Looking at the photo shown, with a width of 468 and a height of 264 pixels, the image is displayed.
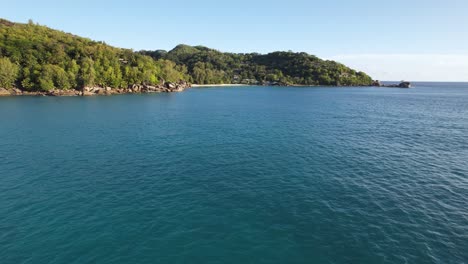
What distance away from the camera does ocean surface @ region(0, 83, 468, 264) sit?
86.0 feet

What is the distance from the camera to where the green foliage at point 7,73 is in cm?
15010

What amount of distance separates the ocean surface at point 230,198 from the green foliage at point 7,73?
109 m

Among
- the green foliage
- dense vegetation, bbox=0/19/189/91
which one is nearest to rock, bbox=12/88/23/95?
the green foliage

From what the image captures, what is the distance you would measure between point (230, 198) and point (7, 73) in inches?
7061

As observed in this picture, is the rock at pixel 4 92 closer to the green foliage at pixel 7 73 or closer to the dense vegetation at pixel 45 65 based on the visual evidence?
the green foliage at pixel 7 73

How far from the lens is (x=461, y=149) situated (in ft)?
206

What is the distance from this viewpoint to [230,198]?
37.4 metres

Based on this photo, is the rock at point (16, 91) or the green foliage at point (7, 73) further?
the rock at point (16, 91)

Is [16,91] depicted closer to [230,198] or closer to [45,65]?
[45,65]

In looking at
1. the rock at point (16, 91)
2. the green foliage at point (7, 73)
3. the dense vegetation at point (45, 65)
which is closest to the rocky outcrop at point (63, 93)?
the dense vegetation at point (45, 65)

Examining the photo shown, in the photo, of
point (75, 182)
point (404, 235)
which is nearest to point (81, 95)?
point (75, 182)

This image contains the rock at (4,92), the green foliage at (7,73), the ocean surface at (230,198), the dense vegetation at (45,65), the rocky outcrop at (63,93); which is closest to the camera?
the ocean surface at (230,198)

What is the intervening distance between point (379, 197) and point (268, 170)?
18334 mm

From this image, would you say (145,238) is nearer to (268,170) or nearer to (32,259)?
(32,259)
